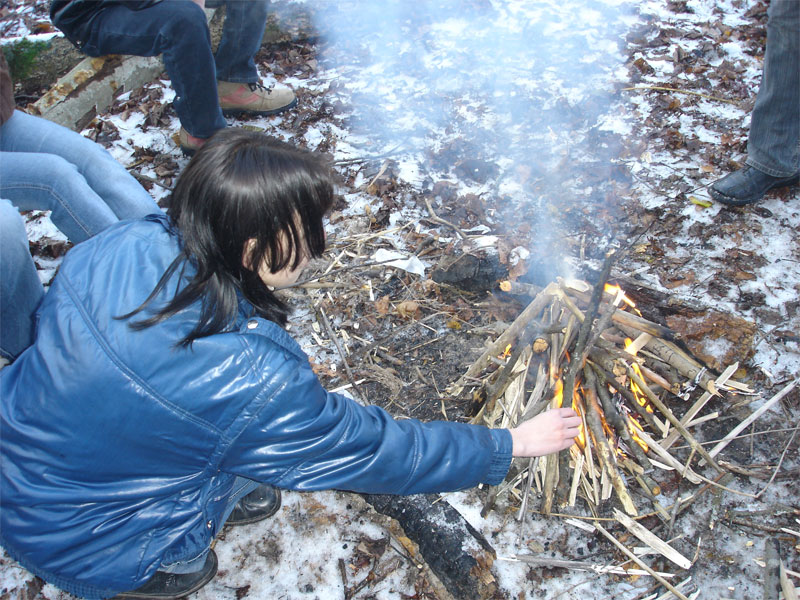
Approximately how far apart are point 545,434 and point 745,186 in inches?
126

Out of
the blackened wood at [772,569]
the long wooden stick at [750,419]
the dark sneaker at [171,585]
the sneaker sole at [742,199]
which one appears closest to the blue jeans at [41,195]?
the dark sneaker at [171,585]

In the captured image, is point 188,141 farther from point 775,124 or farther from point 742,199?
point 775,124

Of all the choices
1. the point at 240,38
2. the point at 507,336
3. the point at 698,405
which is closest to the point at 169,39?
the point at 240,38

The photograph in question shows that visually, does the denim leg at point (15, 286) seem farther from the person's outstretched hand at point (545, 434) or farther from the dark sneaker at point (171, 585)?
the person's outstretched hand at point (545, 434)

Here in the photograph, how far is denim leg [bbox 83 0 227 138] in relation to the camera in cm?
424

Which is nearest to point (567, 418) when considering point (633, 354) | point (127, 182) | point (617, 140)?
point (633, 354)

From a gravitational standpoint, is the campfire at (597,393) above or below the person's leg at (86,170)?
below

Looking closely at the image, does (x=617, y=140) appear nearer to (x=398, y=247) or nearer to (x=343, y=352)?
(x=398, y=247)

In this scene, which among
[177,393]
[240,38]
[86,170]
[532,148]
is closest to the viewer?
[177,393]

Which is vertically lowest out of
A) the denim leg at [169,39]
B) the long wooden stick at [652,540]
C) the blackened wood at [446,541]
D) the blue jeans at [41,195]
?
the long wooden stick at [652,540]

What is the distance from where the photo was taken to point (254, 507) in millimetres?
2844

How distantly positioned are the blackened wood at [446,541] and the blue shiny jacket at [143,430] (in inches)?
24.6

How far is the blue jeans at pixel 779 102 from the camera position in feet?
12.6

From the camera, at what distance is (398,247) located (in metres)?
4.26
